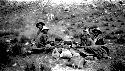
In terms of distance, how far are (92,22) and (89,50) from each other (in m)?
3.18

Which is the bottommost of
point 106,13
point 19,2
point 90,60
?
point 90,60

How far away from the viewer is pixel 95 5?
9.84 meters

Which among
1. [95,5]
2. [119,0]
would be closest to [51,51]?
[95,5]

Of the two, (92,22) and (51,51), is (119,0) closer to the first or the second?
(92,22)

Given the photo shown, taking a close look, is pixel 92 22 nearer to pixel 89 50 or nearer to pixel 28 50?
pixel 89 50

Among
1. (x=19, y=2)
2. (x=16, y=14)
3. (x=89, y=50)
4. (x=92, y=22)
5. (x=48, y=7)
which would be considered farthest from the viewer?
(x=19, y=2)

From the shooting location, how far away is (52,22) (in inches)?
327

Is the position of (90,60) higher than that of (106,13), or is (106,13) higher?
(106,13)

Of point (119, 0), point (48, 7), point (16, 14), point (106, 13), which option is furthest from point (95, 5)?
point (16, 14)

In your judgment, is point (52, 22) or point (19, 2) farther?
point (19, 2)

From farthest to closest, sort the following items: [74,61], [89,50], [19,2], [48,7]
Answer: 1. [19,2]
2. [48,7]
3. [89,50]
4. [74,61]

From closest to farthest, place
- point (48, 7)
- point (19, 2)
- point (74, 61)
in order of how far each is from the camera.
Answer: point (74, 61)
point (48, 7)
point (19, 2)

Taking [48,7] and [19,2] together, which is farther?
[19,2]

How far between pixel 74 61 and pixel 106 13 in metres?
5.22
